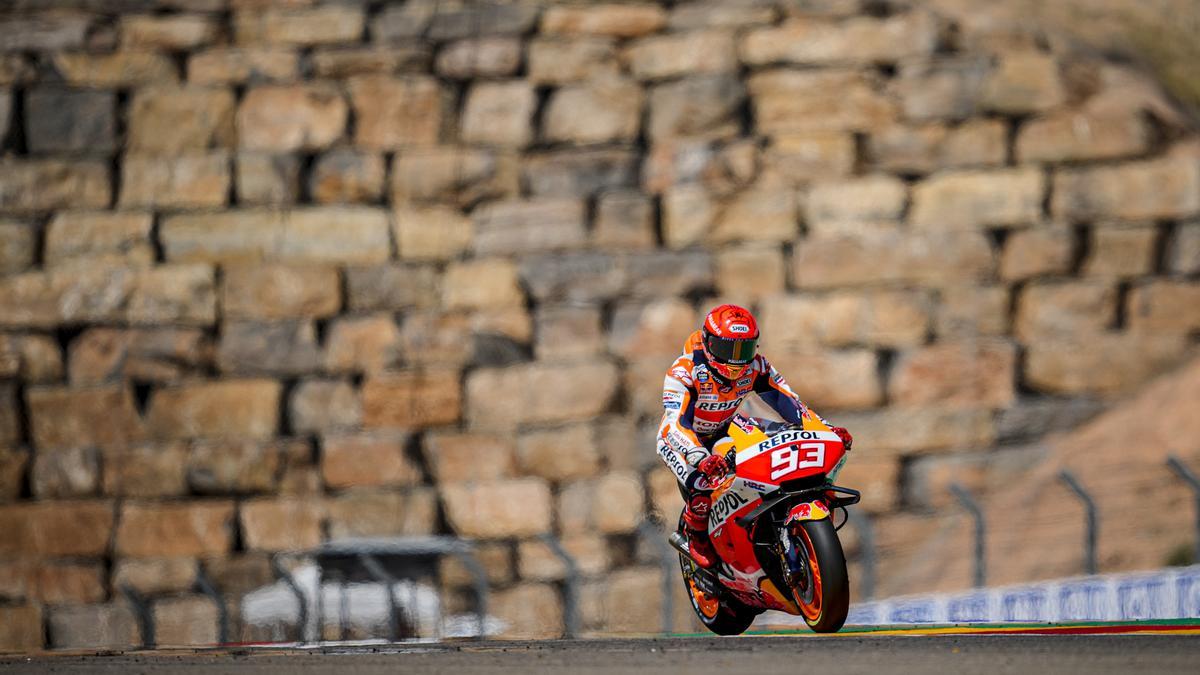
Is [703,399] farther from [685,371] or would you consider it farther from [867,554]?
[867,554]

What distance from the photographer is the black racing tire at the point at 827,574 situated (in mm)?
8680

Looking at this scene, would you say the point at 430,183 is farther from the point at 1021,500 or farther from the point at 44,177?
the point at 1021,500

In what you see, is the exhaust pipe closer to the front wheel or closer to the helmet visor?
the helmet visor

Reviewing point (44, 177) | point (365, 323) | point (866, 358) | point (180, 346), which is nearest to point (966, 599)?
point (866, 358)

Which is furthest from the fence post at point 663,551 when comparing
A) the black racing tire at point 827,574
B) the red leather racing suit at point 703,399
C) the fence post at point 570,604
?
the black racing tire at point 827,574

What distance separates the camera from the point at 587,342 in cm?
2027

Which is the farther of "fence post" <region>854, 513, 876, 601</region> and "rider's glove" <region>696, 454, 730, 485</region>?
"fence post" <region>854, 513, 876, 601</region>

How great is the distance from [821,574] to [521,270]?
12223 millimetres

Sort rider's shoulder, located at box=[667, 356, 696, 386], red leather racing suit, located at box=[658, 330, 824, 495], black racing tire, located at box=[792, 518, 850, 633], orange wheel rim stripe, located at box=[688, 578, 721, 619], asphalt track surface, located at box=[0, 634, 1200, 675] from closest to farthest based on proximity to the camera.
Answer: asphalt track surface, located at box=[0, 634, 1200, 675]
black racing tire, located at box=[792, 518, 850, 633]
red leather racing suit, located at box=[658, 330, 824, 495]
rider's shoulder, located at box=[667, 356, 696, 386]
orange wheel rim stripe, located at box=[688, 578, 721, 619]

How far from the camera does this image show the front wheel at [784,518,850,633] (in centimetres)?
869

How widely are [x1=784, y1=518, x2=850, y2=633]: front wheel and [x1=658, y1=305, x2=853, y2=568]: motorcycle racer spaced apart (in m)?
0.72

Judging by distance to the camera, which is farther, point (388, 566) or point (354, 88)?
point (354, 88)

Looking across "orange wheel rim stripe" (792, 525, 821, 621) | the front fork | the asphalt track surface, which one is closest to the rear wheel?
the asphalt track surface

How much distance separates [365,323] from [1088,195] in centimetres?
822
